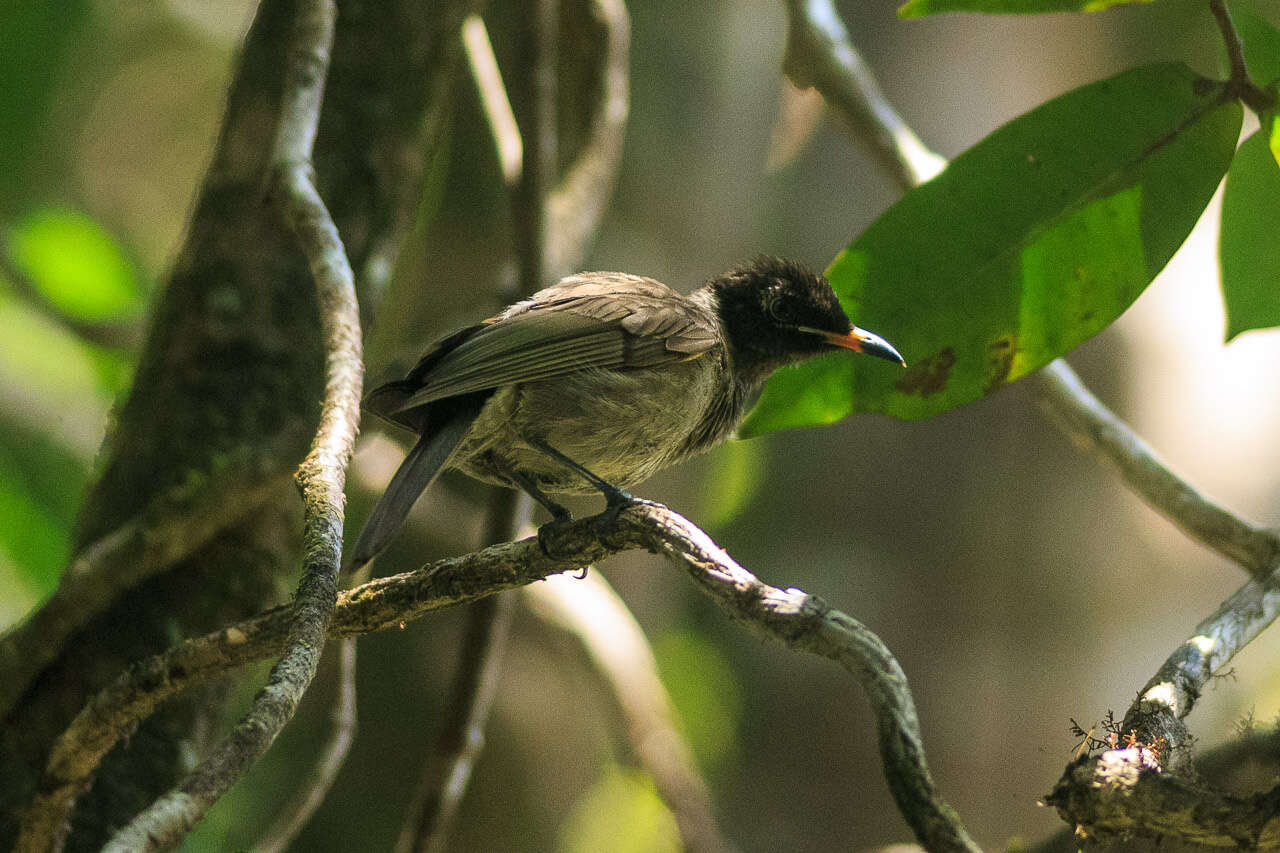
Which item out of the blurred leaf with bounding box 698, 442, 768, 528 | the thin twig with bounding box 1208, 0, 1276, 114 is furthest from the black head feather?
the blurred leaf with bounding box 698, 442, 768, 528

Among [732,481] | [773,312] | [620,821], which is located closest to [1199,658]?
[773,312]

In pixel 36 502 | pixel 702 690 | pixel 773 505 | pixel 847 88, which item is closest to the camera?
pixel 847 88

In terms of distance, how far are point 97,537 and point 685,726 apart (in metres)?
4.43

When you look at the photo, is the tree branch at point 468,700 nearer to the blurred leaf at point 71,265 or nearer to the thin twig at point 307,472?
the thin twig at point 307,472

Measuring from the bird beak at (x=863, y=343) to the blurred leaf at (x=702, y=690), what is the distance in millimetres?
3014

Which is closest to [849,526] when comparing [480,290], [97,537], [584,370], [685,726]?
[685,726]

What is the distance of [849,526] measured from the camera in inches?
237

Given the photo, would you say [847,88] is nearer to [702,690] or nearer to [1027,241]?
[1027,241]

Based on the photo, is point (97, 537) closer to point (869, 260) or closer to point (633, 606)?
point (869, 260)

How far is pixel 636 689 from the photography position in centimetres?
466

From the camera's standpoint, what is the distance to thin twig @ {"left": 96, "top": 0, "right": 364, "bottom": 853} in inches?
57.7

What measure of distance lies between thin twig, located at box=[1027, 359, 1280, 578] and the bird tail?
1594 mm

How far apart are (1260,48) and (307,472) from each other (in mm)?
2106

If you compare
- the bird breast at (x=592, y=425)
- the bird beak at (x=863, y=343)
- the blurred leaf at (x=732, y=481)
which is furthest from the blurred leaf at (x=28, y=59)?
the blurred leaf at (x=732, y=481)
